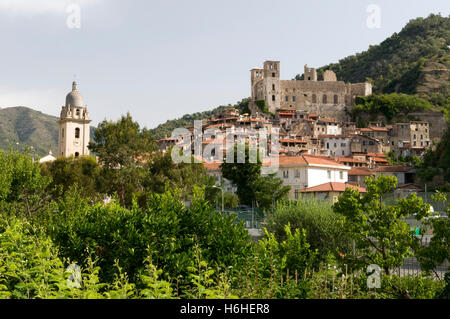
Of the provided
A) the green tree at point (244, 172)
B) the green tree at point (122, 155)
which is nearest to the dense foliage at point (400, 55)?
the green tree at point (244, 172)

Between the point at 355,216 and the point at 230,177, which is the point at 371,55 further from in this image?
the point at 355,216

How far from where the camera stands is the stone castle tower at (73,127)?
7844cm

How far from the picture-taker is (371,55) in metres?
190

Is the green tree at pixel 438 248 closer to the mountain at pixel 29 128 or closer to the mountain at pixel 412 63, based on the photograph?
the mountain at pixel 412 63

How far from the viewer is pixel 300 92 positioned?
13412 cm

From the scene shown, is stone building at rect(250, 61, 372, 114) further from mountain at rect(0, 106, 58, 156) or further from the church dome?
mountain at rect(0, 106, 58, 156)

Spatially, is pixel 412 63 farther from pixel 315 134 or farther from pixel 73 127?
pixel 73 127

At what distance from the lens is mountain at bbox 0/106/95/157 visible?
136125 millimetres

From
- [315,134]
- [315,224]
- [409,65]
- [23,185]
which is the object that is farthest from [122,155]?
[409,65]

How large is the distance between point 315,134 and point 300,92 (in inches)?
1179

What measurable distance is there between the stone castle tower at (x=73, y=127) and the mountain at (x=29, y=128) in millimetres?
48744

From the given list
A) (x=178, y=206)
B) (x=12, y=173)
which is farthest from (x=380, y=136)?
(x=178, y=206)

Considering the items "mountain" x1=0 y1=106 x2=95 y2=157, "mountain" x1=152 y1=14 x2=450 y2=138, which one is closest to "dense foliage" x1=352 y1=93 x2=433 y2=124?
"mountain" x1=152 y1=14 x2=450 y2=138
